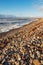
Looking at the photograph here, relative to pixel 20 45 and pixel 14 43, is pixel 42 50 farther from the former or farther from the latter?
pixel 14 43

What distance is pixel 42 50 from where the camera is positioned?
6.55 metres

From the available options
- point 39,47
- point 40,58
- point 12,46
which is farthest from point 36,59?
point 12,46

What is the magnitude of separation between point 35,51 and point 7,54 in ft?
3.33

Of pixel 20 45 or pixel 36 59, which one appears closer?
pixel 36 59

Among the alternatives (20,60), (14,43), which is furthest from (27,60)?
(14,43)

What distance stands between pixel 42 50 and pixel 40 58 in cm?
64

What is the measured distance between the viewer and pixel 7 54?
6258mm

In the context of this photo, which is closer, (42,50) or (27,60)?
(27,60)

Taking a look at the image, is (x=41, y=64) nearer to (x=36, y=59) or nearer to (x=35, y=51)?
(x=36, y=59)

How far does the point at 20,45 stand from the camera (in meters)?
7.08

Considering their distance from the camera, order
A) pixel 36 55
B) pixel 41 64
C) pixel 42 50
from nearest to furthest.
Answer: pixel 41 64, pixel 36 55, pixel 42 50

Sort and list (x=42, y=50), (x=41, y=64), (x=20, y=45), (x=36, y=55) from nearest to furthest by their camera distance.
Result: (x=41, y=64) < (x=36, y=55) < (x=42, y=50) < (x=20, y=45)

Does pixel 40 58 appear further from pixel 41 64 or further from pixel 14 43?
pixel 14 43

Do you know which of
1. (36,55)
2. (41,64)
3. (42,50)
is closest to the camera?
(41,64)
